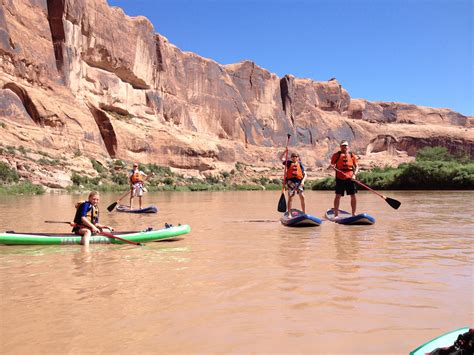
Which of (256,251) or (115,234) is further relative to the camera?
(115,234)

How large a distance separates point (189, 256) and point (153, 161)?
44.2 m

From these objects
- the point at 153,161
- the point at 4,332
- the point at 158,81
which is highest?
the point at 158,81

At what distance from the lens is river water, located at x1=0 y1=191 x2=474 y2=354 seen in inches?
121

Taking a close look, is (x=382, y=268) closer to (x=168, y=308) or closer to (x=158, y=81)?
(x=168, y=308)

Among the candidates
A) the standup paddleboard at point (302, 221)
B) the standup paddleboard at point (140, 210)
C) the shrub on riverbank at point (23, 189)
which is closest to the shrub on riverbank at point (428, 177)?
the shrub on riverbank at point (23, 189)

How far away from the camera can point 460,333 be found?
2.64 meters

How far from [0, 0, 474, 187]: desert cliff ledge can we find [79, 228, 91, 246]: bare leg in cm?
2485

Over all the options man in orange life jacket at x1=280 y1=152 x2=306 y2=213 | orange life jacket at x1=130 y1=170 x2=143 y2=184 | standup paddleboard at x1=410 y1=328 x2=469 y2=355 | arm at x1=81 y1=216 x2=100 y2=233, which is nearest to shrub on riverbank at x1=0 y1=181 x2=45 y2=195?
orange life jacket at x1=130 y1=170 x2=143 y2=184

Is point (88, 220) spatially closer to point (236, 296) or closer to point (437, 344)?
point (236, 296)

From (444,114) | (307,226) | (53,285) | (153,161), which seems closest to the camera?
(53,285)

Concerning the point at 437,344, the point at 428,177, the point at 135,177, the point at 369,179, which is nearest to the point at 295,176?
the point at 135,177

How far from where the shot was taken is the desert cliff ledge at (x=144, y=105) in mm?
38375

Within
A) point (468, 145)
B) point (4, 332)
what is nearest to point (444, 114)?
point (468, 145)

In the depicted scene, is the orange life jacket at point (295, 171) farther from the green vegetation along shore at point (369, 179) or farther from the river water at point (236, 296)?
the green vegetation along shore at point (369, 179)
